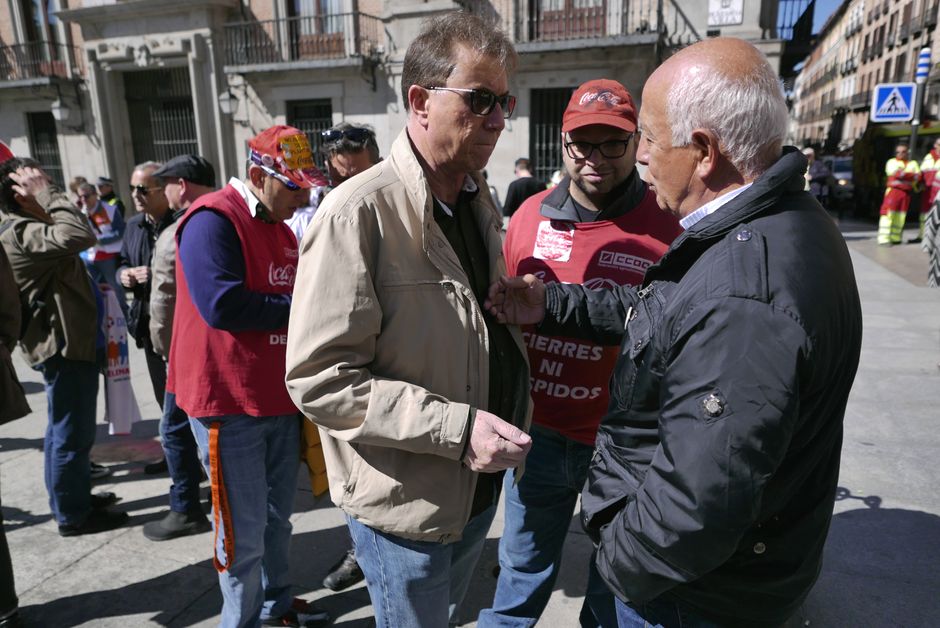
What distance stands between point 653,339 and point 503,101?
77cm

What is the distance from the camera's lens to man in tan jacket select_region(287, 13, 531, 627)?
4.57ft

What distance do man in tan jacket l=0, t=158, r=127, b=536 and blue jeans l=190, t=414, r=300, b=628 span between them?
1.37 m

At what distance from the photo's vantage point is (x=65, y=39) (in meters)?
16.8

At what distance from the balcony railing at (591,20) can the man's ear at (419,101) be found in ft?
38.5

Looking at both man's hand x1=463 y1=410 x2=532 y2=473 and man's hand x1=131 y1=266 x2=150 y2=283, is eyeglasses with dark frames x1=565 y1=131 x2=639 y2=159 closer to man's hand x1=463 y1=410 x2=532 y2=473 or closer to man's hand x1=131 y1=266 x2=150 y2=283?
man's hand x1=463 y1=410 x2=532 y2=473

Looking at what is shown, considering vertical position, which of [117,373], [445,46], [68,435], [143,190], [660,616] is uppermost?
[445,46]

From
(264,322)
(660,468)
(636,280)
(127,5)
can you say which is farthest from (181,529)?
(127,5)

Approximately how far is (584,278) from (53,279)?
2804 mm

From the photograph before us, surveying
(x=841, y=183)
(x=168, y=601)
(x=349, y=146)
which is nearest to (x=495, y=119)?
(x=349, y=146)

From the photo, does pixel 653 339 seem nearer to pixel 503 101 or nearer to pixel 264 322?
pixel 503 101

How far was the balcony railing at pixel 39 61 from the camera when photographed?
664 inches

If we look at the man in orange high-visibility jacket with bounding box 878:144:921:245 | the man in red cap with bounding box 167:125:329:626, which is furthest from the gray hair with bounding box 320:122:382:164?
the man in orange high-visibility jacket with bounding box 878:144:921:245

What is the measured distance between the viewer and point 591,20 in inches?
515

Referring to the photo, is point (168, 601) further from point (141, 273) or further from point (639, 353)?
point (639, 353)
